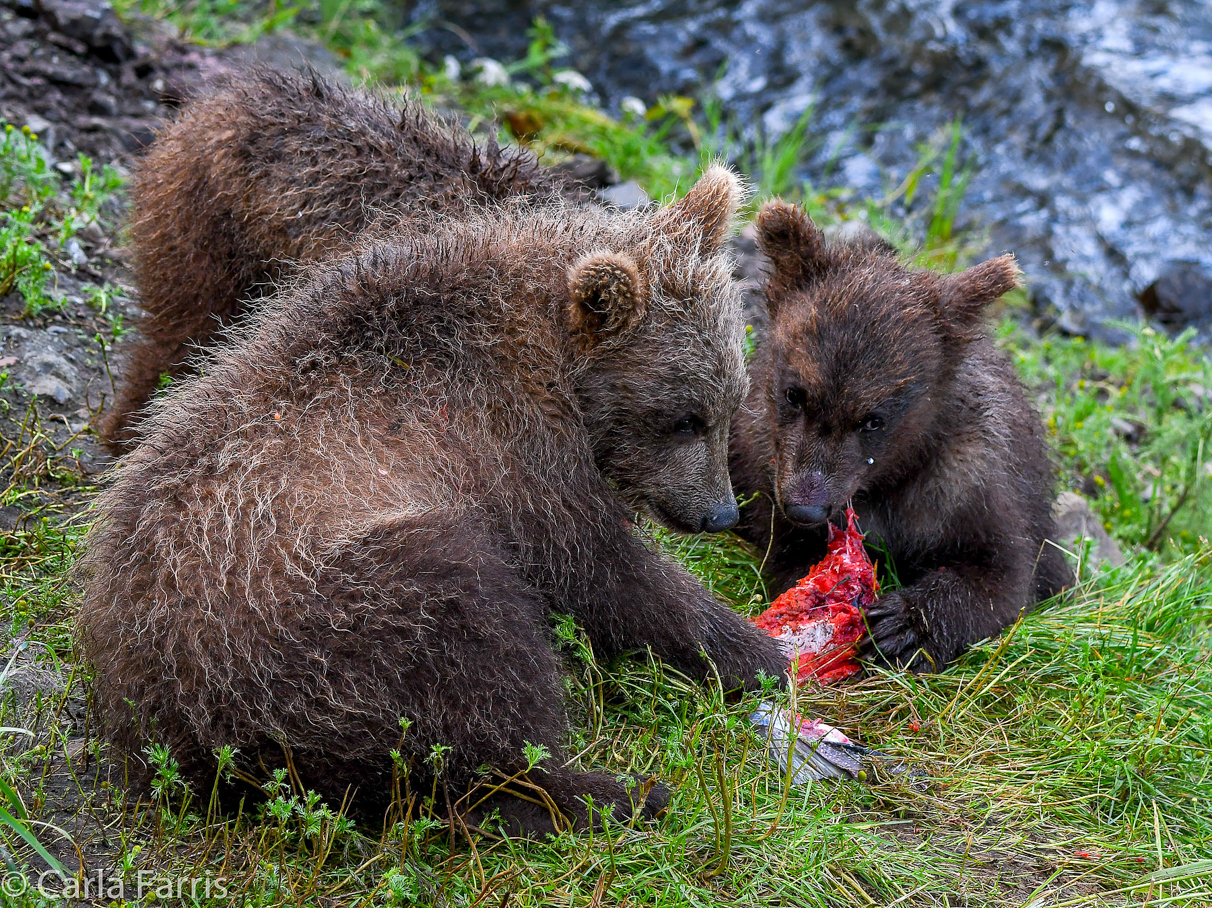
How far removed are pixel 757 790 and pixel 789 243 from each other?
2634 mm

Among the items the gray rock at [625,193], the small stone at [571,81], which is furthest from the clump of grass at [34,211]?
the small stone at [571,81]

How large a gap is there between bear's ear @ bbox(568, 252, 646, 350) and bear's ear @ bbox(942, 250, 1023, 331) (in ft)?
5.57

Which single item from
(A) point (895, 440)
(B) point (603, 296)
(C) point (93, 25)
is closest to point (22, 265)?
(C) point (93, 25)

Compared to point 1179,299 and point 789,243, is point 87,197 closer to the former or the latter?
point 789,243

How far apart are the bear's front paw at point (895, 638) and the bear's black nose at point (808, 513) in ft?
1.84

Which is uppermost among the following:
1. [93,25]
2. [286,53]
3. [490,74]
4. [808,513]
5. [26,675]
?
[93,25]

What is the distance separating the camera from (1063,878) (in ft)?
13.7

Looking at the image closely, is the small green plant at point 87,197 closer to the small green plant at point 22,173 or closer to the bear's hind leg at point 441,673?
the small green plant at point 22,173

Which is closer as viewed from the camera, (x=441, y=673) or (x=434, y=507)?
(x=441, y=673)

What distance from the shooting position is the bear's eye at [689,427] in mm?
4787

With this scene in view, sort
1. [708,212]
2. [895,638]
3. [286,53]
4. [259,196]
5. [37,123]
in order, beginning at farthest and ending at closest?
[286,53]
[37,123]
[259,196]
[895,638]
[708,212]

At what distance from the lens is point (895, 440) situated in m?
5.47

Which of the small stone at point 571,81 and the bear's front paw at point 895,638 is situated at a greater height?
the small stone at point 571,81

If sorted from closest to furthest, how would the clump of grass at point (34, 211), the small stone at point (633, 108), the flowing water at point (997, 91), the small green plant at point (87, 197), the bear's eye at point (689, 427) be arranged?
the bear's eye at point (689, 427) → the clump of grass at point (34, 211) → the small green plant at point (87, 197) → the small stone at point (633, 108) → the flowing water at point (997, 91)
